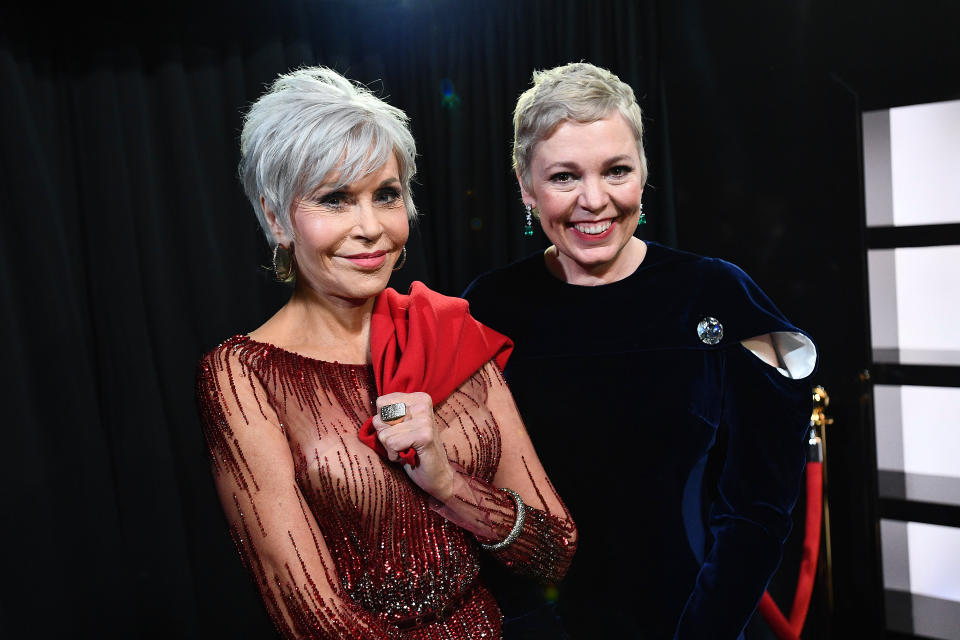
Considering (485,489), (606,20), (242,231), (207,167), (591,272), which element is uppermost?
(606,20)

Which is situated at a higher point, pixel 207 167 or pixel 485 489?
pixel 207 167

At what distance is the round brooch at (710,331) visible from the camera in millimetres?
1770

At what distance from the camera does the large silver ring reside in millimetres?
1372

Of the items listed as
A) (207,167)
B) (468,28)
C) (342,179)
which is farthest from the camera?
(468,28)

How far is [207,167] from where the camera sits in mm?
2869

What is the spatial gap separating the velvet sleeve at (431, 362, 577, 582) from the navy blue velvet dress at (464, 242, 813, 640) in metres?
0.23

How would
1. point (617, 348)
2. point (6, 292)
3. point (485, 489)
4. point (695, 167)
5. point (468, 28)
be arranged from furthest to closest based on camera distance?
point (468, 28) < point (695, 167) < point (6, 292) < point (617, 348) < point (485, 489)

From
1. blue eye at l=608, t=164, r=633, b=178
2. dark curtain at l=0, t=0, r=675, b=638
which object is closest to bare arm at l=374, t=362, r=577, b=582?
blue eye at l=608, t=164, r=633, b=178

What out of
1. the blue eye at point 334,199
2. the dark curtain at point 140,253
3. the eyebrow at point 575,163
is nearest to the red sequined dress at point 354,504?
the blue eye at point 334,199

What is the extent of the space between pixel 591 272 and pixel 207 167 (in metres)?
1.62

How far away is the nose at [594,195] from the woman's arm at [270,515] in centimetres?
78

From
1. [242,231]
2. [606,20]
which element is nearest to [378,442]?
[242,231]

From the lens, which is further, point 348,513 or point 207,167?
point 207,167

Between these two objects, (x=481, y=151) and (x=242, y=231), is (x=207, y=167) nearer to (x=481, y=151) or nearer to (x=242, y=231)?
(x=242, y=231)
